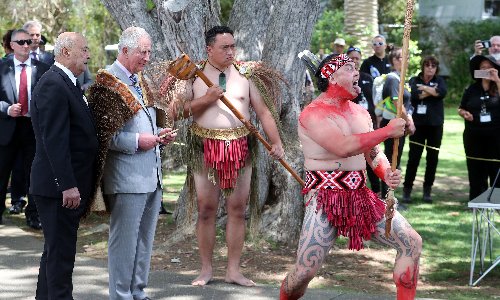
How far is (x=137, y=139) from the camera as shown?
573cm

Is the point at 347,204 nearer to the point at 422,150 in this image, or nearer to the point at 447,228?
the point at 447,228

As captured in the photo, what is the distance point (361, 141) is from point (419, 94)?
625cm

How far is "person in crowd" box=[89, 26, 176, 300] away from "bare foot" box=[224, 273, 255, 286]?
1219mm

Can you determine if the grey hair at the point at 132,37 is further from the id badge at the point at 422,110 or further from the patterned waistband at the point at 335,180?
the id badge at the point at 422,110

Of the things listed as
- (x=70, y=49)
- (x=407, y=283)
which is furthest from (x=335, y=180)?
(x=70, y=49)

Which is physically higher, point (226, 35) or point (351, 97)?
point (226, 35)

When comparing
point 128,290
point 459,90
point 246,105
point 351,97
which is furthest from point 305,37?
point 459,90

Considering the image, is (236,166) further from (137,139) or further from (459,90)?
(459,90)

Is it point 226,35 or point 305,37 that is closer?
point 226,35

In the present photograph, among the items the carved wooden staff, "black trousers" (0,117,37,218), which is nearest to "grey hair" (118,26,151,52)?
the carved wooden staff

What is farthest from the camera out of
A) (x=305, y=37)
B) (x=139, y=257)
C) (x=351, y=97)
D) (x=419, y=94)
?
(x=419, y=94)

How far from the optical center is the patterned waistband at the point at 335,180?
221 inches

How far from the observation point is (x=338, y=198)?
5582mm

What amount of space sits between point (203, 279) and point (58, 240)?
5.71ft
